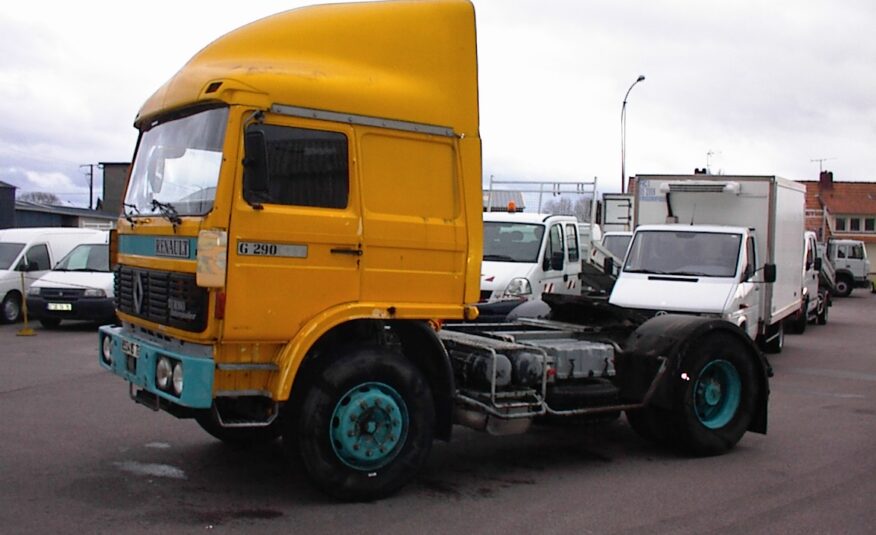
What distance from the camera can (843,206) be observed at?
66125mm

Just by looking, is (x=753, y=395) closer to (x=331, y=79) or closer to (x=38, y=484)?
(x=331, y=79)

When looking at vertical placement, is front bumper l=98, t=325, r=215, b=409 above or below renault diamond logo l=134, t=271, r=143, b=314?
below

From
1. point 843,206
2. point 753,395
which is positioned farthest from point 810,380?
point 843,206

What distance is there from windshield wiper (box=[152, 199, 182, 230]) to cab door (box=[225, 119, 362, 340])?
20.4 inches

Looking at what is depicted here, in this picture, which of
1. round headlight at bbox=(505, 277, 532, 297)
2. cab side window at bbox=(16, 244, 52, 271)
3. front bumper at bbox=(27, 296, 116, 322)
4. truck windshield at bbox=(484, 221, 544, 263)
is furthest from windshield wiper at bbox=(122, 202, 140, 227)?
cab side window at bbox=(16, 244, 52, 271)

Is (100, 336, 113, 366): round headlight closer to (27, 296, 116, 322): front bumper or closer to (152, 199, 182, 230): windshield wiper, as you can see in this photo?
(152, 199, 182, 230): windshield wiper

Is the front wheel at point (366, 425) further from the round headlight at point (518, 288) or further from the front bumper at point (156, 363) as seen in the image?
the round headlight at point (518, 288)

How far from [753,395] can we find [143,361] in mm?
5484

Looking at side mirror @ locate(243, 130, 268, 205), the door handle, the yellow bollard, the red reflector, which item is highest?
side mirror @ locate(243, 130, 268, 205)

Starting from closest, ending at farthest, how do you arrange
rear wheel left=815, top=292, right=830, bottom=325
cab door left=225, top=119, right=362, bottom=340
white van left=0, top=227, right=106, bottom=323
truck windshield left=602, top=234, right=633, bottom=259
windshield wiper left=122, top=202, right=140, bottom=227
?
cab door left=225, top=119, right=362, bottom=340
windshield wiper left=122, top=202, right=140, bottom=227
white van left=0, top=227, right=106, bottom=323
truck windshield left=602, top=234, right=633, bottom=259
rear wheel left=815, top=292, right=830, bottom=325

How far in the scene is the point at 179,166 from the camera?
21.9ft

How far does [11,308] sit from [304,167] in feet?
50.7

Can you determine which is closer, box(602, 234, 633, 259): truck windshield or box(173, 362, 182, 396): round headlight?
box(173, 362, 182, 396): round headlight

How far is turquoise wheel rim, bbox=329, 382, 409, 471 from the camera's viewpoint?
6.44m
